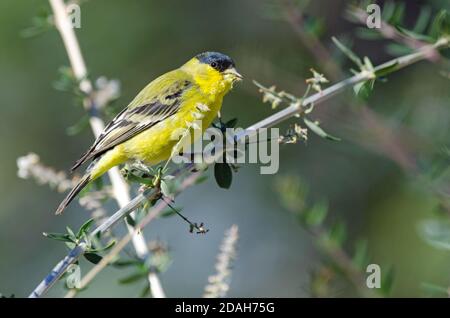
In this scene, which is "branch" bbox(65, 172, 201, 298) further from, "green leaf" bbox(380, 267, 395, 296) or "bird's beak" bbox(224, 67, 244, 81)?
"bird's beak" bbox(224, 67, 244, 81)

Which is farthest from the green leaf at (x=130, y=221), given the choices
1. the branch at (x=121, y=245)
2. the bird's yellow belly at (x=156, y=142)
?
the bird's yellow belly at (x=156, y=142)

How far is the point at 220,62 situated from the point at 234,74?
20 cm

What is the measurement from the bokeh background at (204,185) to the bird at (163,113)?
3.46 ft

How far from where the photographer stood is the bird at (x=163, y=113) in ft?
12.4

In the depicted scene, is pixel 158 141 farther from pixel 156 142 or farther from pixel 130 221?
pixel 130 221

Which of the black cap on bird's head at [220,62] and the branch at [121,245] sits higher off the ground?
the black cap on bird's head at [220,62]

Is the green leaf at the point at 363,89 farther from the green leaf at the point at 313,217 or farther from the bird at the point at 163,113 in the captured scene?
the bird at the point at 163,113

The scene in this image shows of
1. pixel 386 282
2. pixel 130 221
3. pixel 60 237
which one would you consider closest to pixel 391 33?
pixel 386 282

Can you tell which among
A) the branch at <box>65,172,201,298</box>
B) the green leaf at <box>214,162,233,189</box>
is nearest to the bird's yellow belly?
the green leaf at <box>214,162,233,189</box>

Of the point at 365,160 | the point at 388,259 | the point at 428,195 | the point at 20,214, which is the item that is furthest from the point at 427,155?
the point at 20,214

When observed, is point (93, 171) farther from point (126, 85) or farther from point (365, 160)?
point (365, 160)

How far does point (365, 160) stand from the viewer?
18.5 feet

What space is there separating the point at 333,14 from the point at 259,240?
1.99 metres

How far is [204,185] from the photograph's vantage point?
6559mm
